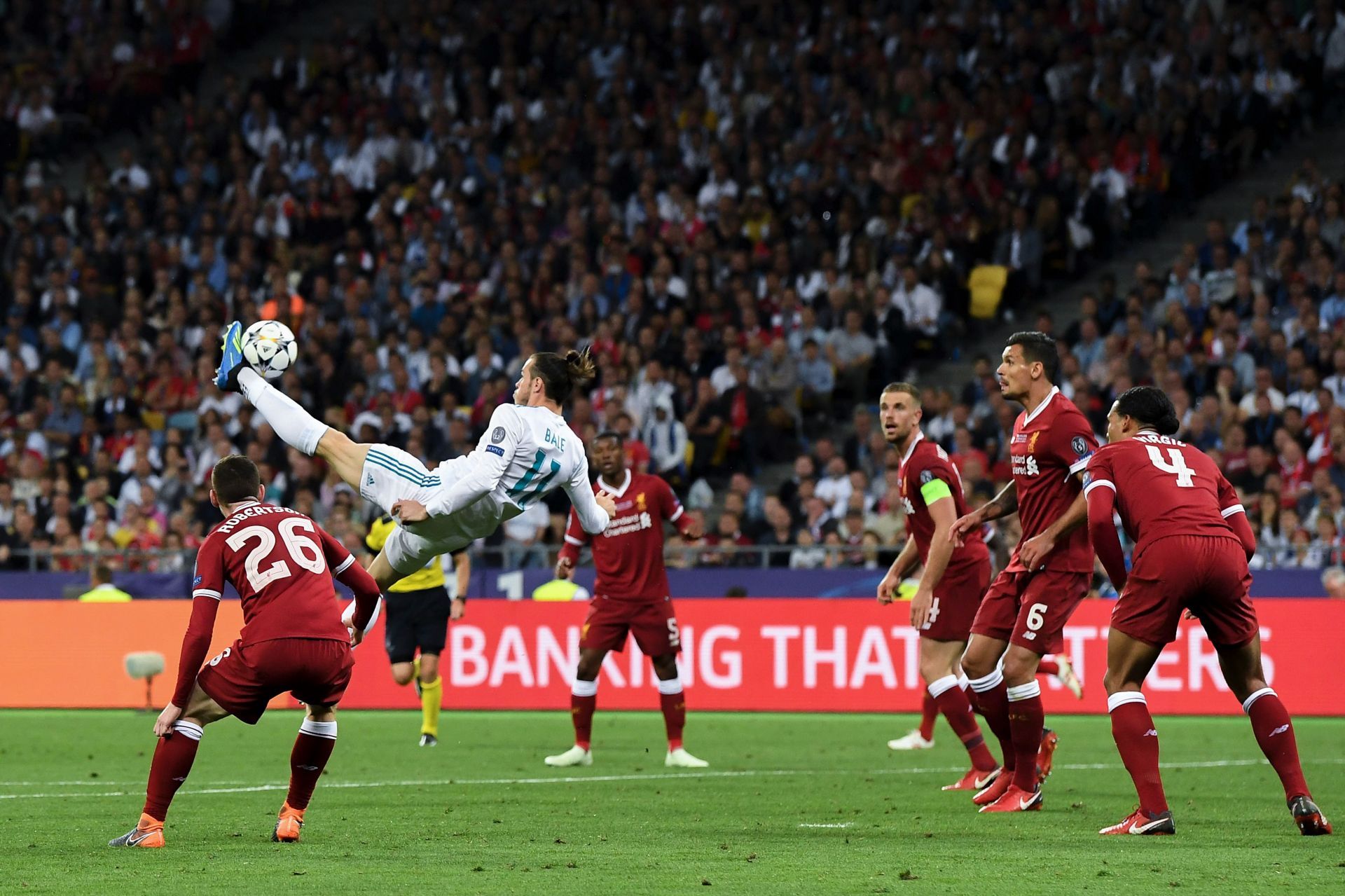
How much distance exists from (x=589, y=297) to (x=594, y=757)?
41.2 feet

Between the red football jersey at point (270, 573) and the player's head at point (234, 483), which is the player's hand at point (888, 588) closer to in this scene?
the red football jersey at point (270, 573)

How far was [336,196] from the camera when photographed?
1206 inches

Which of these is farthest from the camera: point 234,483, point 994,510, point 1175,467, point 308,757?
point 994,510

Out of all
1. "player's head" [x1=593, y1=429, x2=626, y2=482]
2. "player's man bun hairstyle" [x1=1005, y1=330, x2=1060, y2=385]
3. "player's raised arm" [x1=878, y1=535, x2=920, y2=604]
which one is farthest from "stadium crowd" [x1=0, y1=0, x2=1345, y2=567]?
"player's man bun hairstyle" [x1=1005, y1=330, x2=1060, y2=385]

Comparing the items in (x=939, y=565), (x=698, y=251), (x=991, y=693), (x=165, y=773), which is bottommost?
(x=165, y=773)

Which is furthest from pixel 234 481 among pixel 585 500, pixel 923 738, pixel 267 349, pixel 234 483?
pixel 923 738

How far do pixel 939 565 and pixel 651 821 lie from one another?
2.42m

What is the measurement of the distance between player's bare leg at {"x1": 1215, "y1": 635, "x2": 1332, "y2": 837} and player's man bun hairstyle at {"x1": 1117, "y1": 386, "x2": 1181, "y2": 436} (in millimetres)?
1112

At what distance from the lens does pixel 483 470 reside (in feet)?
34.1

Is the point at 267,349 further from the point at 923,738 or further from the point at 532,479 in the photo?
the point at 923,738

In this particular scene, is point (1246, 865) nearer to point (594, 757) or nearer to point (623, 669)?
point (594, 757)

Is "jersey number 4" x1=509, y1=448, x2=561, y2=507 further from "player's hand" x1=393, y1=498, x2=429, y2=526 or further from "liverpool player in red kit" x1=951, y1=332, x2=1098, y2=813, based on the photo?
"liverpool player in red kit" x1=951, y1=332, x2=1098, y2=813

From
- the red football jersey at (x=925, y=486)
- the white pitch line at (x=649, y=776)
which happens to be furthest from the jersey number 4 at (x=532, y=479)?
the white pitch line at (x=649, y=776)

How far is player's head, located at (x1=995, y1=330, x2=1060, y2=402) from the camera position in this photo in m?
10.6
